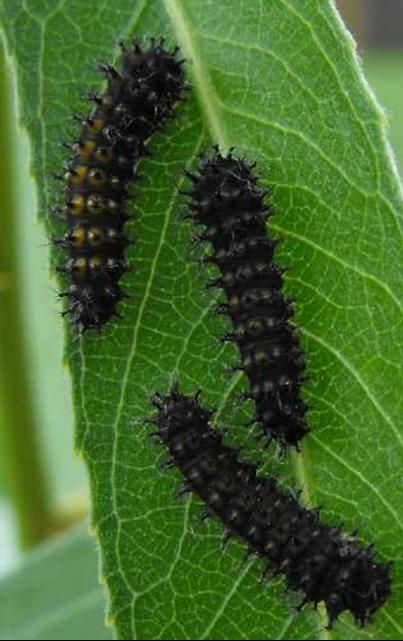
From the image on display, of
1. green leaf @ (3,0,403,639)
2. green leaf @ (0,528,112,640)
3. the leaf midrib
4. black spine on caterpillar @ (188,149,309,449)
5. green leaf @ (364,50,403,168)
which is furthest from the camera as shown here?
green leaf @ (364,50,403,168)

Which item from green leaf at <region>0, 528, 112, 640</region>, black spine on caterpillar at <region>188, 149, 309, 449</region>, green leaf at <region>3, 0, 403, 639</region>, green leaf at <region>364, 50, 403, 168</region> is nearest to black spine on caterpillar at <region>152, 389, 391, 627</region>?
green leaf at <region>3, 0, 403, 639</region>

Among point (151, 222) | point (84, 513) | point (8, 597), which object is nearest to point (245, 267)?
point (151, 222)

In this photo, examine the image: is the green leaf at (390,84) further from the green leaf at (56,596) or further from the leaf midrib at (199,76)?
the leaf midrib at (199,76)

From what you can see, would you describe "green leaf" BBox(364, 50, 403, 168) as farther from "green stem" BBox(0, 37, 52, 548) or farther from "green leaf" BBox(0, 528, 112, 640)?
"green stem" BBox(0, 37, 52, 548)

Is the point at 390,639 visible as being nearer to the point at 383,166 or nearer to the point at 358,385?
the point at 358,385

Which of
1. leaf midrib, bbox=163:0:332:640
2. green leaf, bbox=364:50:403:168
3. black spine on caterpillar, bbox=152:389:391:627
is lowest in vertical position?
black spine on caterpillar, bbox=152:389:391:627

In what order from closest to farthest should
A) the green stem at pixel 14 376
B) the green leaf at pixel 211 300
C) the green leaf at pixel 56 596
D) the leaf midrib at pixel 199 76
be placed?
the green leaf at pixel 211 300, the leaf midrib at pixel 199 76, the green stem at pixel 14 376, the green leaf at pixel 56 596

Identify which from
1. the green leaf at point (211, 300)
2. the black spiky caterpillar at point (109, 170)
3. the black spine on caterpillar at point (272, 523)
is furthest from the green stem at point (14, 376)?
the black spine on caterpillar at point (272, 523)
